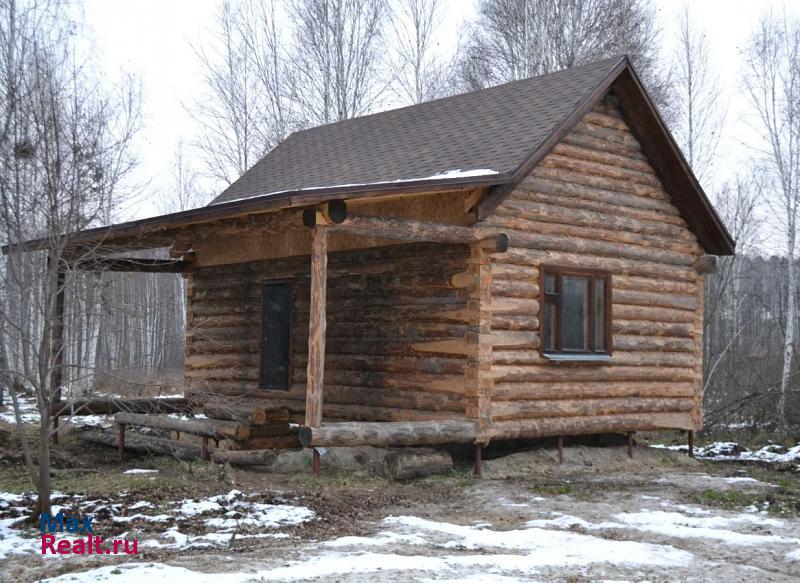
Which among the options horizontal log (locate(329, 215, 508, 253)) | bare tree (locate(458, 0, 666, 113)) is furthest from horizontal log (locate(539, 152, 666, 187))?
bare tree (locate(458, 0, 666, 113))

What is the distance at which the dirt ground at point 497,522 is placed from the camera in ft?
22.9

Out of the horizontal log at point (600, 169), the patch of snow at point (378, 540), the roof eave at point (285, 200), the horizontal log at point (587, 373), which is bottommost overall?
the patch of snow at point (378, 540)

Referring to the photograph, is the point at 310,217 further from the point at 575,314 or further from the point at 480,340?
the point at 575,314

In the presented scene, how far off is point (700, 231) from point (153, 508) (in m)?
10.2

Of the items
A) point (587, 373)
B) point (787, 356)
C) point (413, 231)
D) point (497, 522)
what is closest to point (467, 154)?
point (413, 231)

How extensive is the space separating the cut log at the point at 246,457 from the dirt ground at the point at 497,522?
0.23 metres

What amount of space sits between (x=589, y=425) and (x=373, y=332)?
3.42 m

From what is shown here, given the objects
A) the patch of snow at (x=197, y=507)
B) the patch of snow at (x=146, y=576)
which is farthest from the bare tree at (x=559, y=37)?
the patch of snow at (x=146, y=576)

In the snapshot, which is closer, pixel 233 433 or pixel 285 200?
pixel 285 200

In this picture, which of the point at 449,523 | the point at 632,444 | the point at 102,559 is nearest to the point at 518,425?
the point at 632,444

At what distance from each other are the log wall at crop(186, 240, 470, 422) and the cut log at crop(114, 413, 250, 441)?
608 millimetres

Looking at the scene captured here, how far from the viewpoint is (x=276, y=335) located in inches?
597

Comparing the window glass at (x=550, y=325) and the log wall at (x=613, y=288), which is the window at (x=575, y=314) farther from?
the log wall at (x=613, y=288)

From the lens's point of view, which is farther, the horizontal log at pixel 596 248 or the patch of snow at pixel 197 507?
the horizontal log at pixel 596 248
